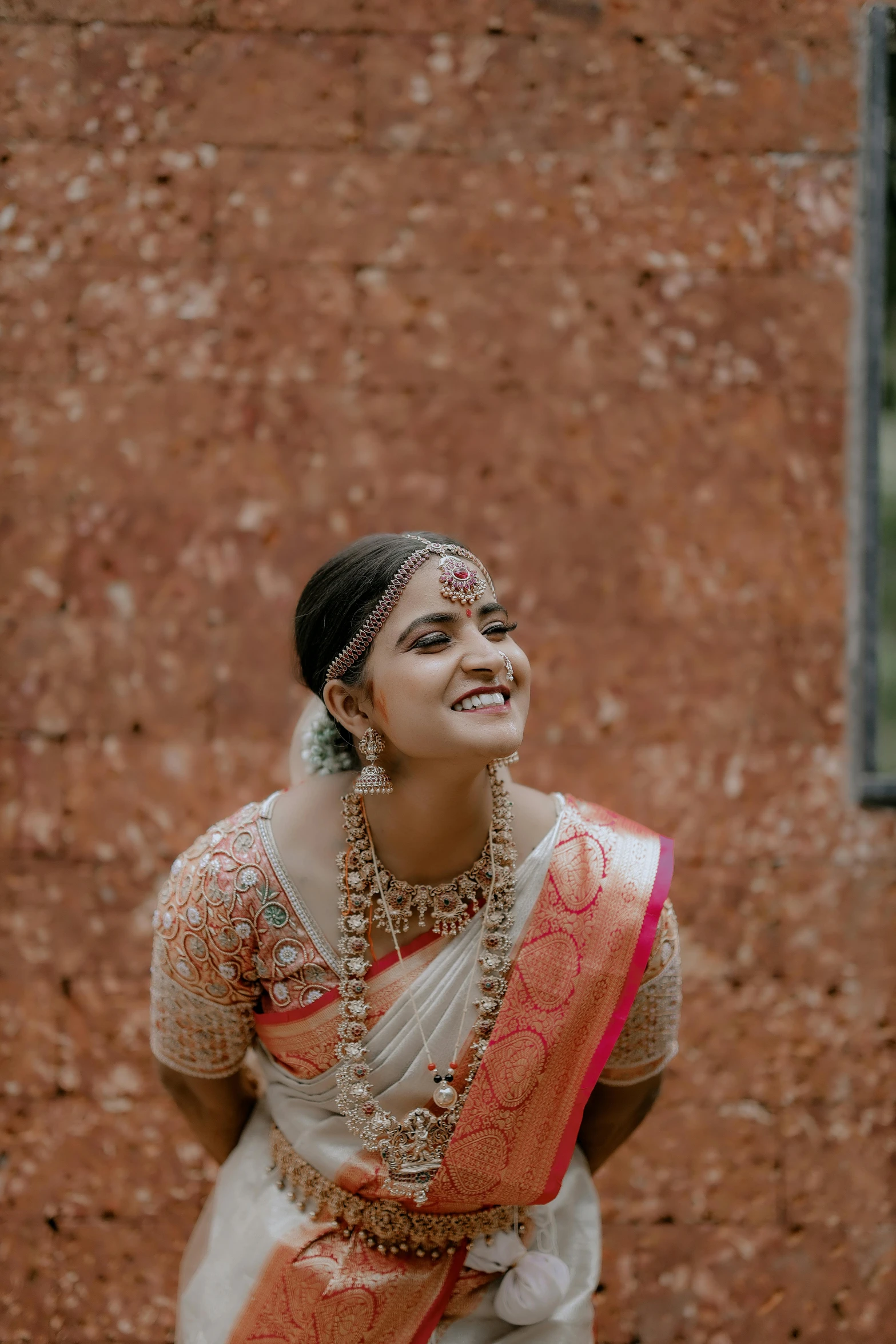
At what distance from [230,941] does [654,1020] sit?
0.70 m

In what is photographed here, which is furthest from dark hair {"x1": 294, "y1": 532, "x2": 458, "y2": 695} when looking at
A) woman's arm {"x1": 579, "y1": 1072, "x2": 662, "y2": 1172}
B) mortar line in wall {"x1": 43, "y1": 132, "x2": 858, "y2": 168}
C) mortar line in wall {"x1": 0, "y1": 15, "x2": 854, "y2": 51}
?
mortar line in wall {"x1": 0, "y1": 15, "x2": 854, "y2": 51}

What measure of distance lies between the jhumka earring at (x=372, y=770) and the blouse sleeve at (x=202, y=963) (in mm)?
276

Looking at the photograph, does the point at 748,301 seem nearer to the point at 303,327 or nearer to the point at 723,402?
the point at 723,402

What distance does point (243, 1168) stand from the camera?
Answer: 1772mm

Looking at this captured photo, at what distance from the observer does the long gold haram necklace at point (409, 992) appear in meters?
1.56

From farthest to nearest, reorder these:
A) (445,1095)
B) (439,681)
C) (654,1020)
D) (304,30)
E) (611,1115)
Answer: (304,30) → (611,1115) → (654,1020) → (445,1095) → (439,681)

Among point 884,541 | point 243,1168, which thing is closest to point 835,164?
point 884,541

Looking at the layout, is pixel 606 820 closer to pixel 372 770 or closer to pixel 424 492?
pixel 372 770

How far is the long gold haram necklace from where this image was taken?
1.56 metres

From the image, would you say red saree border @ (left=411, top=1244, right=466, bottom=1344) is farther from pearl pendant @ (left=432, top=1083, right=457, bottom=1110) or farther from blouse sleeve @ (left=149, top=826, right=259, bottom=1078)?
blouse sleeve @ (left=149, top=826, right=259, bottom=1078)

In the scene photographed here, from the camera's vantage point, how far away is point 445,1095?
153 centimetres

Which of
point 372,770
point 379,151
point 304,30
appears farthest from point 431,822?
point 304,30

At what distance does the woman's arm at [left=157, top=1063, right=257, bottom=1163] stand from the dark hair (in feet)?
2.41

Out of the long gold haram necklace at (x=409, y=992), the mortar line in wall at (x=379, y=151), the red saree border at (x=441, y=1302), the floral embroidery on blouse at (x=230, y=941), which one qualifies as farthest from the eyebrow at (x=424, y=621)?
the mortar line in wall at (x=379, y=151)
